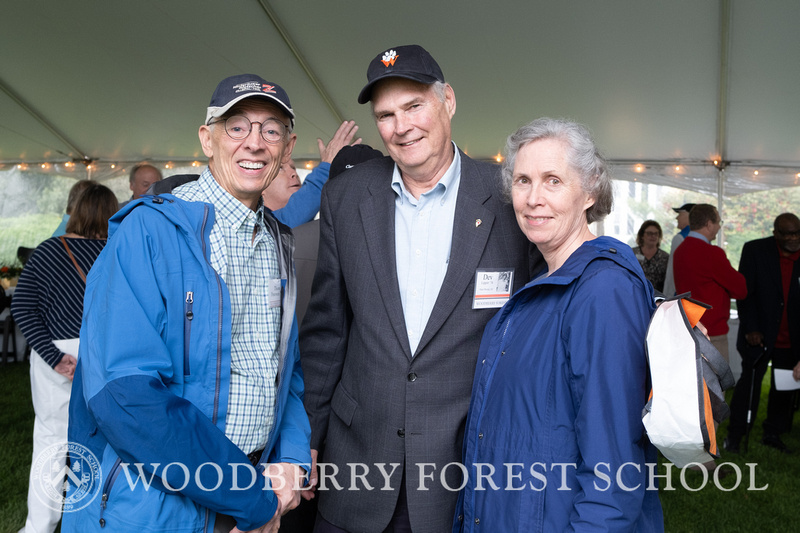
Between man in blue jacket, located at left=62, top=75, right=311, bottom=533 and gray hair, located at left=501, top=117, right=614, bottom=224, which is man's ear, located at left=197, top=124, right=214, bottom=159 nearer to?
man in blue jacket, located at left=62, top=75, right=311, bottom=533

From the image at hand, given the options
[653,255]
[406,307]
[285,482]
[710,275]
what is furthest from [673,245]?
[285,482]

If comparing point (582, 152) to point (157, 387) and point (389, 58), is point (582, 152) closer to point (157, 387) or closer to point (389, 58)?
point (389, 58)

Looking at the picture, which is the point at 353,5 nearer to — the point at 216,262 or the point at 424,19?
the point at 424,19

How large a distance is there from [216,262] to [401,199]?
0.64 meters

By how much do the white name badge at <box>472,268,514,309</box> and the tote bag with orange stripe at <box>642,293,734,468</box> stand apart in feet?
1.73

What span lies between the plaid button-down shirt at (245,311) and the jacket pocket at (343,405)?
31 cm

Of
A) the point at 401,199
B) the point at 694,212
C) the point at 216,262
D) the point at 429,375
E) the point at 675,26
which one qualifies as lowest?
the point at 429,375

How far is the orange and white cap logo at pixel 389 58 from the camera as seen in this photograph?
1.63 meters

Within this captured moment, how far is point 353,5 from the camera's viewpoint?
5461 mm

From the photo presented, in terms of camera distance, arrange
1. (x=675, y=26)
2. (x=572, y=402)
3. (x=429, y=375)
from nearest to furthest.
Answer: (x=572, y=402)
(x=429, y=375)
(x=675, y=26)

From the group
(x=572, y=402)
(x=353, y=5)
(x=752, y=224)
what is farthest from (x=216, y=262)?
(x=752, y=224)

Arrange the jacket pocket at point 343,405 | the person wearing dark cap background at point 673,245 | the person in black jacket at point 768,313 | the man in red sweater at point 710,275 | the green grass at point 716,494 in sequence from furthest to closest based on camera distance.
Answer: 1. the person wearing dark cap background at point 673,245
2. the person in black jacket at point 768,313
3. the man in red sweater at point 710,275
4. the green grass at point 716,494
5. the jacket pocket at point 343,405

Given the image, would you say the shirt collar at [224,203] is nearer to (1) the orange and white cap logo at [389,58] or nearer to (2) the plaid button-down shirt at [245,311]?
(2) the plaid button-down shirt at [245,311]

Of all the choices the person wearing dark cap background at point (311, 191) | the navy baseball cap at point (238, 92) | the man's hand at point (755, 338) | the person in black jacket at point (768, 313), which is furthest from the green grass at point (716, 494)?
the navy baseball cap at point (238, 92)
